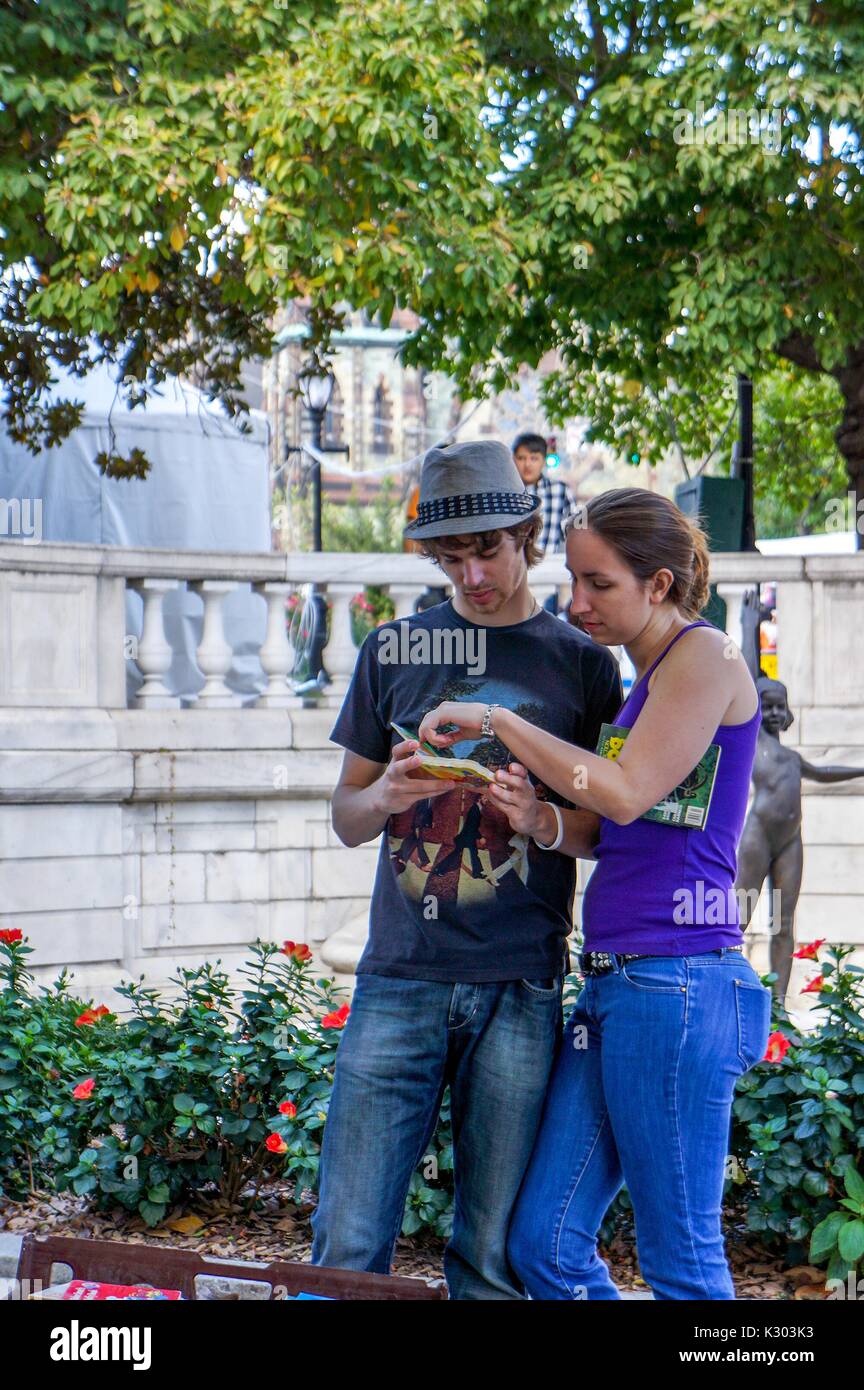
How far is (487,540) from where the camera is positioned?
283cm

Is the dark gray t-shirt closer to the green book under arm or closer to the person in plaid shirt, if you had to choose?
the green book under arm

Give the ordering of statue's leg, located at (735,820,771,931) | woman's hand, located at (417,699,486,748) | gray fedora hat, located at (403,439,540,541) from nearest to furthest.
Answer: woman's hand, located at (417,699,486,748), gray fedora hat, located at (403,439,540,541), statue's leg, located at (735,820,771,931)

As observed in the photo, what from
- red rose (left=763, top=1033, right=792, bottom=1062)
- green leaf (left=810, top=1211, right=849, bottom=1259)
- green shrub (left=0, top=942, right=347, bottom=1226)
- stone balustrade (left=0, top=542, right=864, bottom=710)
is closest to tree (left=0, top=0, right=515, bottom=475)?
stone balustrade (left=0, top=542, right=864, bottom=710)

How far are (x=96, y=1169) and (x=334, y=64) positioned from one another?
599 cm

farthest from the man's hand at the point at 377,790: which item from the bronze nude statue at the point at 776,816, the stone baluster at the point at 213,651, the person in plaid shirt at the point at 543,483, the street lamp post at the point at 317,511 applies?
the street lamp post at the point at 317,511

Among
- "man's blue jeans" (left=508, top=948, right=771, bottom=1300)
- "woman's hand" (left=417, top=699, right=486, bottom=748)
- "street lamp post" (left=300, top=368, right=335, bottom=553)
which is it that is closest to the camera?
"man's blue jeans" (left=508, top=948, right=771, bottom=1300)

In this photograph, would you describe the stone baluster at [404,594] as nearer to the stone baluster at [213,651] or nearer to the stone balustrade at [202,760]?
the stone balustrade at [202,760]

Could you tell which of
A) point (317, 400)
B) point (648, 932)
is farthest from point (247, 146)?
point (648, 932)

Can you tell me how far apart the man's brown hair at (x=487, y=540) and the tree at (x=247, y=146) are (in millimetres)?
5766

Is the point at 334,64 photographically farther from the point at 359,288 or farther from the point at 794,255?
the point at 794,255

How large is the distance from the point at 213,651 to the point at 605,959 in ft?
22.3

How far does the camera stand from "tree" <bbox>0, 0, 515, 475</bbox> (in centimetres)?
816

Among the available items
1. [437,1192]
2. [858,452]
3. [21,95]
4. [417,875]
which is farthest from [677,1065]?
[858,452]

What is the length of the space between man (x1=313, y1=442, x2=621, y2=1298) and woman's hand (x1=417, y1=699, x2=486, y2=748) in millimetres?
44
